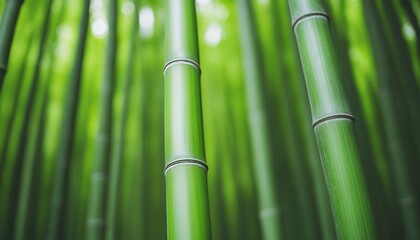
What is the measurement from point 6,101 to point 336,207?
190cm

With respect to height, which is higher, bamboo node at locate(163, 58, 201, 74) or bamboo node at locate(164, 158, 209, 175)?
bamboo node at locate(163, 58, 201, 74)

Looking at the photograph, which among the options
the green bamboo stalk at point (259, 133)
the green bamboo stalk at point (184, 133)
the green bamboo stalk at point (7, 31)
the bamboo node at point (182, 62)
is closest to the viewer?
the green bamboo stalk at point (184, 133)

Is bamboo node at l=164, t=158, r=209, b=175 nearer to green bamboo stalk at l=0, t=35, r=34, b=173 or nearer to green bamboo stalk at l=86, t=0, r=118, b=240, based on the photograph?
green bamboo stalk at l=86, t=0, r=118, b=240

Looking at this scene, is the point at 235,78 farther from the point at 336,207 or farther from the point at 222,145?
the point at 336,207

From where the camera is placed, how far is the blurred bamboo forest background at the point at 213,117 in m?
2.13

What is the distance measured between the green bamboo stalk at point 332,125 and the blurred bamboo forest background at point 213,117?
1023 mm

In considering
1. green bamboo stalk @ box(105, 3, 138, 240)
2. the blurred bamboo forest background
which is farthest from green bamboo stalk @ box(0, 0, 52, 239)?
green bamboo stalk @ box(105, 3, 138, 240)

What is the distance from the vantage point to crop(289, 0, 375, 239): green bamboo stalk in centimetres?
92

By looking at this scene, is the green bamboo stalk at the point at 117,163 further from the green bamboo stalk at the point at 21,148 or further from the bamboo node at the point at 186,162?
the bamboo node at the point at 186,162

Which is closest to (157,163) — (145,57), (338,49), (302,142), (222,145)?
(222,145)

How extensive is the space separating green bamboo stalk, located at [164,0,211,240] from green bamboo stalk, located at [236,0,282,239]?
89 centimetres

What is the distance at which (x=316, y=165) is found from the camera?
207cm

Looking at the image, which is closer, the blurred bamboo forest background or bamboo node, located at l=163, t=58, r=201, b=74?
bamboo node, located at l=163, t=58, r=201, b=74

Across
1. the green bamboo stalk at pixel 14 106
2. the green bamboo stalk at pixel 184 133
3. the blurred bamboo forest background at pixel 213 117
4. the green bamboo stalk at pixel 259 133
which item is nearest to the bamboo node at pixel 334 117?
the green bamboo stalk at pixel 184 133
